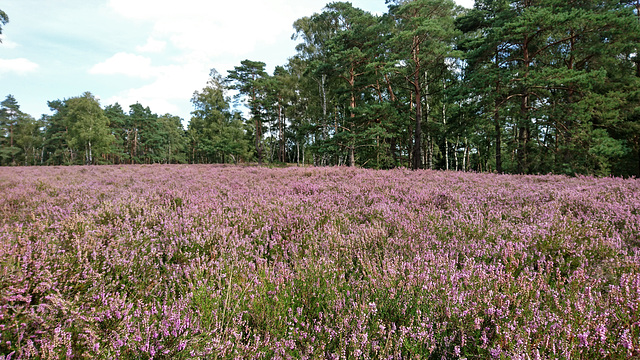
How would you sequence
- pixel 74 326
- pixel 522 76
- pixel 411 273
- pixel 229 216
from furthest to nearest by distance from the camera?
pixel 522 76, pixel 229 216, pixel 411 273, pixel 74 326

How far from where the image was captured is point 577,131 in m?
12.9

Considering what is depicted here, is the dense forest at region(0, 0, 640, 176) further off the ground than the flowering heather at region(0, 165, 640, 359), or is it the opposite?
the dense forest at region(0, 0, 640, 176)

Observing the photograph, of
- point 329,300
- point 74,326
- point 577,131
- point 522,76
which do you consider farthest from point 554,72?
point 74,326

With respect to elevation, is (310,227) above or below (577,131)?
below

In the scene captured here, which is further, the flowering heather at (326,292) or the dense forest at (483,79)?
the dense forest at (483,79)

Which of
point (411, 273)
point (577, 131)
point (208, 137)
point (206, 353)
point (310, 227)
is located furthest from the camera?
point (208, 137)

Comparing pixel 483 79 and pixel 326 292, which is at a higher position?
pixel 483 79

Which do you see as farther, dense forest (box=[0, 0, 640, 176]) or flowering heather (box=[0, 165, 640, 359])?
dense forest (box=[0, 0, 640, 176])

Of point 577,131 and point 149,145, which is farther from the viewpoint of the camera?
point 149,145

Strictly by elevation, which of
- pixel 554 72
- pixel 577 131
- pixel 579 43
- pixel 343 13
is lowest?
pixel 577 131

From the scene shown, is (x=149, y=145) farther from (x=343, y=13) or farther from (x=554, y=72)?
(x=554, y=72)

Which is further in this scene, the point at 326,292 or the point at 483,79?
the point at 483,79

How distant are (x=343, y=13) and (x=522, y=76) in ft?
47.9

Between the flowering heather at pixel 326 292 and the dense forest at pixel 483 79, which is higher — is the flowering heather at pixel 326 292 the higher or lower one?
the lower one
